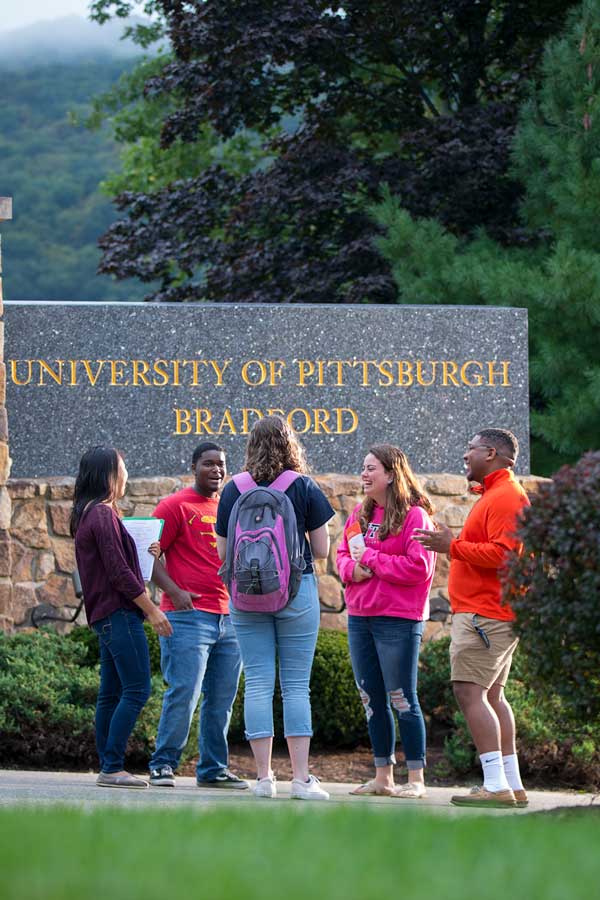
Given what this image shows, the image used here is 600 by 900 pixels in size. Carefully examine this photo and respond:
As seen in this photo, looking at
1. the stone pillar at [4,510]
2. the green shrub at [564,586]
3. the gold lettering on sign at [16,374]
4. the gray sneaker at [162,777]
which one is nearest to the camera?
the green shrub at [564,586]

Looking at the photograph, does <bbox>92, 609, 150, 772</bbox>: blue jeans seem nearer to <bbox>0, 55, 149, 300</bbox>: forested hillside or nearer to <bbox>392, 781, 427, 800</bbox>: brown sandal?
<bbox>392, 781, 427, 800</bbox>: brown sandal

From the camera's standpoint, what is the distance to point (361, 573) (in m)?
6.42

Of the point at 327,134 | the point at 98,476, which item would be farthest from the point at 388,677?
the point at 327,134

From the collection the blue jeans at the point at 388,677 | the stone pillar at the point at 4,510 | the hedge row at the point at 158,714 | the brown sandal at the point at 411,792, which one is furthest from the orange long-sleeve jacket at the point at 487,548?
the stone pillar at the point at 4,510

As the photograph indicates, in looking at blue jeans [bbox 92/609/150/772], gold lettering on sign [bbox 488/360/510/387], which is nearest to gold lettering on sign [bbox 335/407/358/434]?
gold lettering on sign [bbox 488/360/510/387]

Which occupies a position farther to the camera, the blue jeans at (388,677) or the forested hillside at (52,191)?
the forested hillside at (52,191)

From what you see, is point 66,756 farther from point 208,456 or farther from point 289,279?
point 289,279

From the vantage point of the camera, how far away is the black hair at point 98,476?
6.53 metres

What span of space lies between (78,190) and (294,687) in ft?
138

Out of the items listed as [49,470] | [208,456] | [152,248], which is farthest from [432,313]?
[152,248]

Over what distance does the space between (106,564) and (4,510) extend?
10.2 ft

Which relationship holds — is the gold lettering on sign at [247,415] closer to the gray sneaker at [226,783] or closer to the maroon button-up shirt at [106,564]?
the maroon button-up shirt at [106,564]

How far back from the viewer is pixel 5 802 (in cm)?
564

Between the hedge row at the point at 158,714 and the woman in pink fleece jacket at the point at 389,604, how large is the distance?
1052 millimetres
